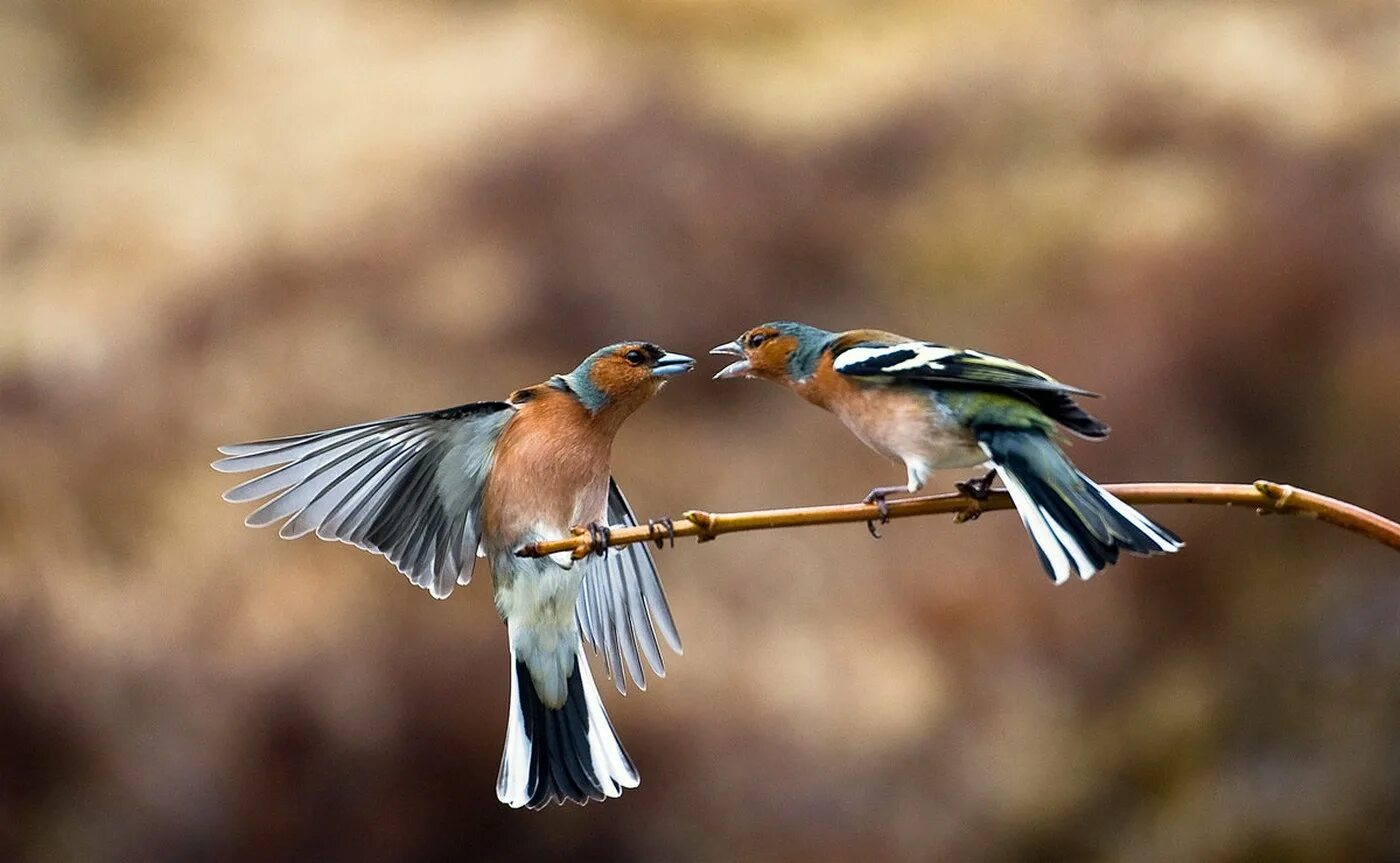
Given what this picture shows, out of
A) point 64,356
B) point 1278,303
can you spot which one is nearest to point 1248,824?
point 1278,303

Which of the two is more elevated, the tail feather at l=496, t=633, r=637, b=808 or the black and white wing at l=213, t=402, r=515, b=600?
the black and white wing at l=213, t=402, r=515, b=600

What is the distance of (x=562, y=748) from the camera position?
414 centimetres

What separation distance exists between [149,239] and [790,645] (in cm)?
576

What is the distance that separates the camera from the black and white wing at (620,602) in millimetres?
4488

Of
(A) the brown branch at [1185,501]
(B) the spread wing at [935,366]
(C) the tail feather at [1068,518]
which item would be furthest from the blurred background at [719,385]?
(A) the brown branch at [1185,501]

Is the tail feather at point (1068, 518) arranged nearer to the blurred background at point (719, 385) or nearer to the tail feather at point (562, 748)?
the tail feather at point (562, 748)

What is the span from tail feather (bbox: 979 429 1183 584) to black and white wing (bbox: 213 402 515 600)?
1.32m

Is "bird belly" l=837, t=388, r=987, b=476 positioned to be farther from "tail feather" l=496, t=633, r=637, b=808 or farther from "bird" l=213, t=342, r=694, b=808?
"tail feather" l=496, t=633, r=637, b=808

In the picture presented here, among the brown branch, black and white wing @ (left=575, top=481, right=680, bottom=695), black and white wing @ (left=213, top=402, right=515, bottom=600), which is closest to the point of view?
the brown branch

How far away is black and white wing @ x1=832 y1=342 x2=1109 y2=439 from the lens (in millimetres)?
3498

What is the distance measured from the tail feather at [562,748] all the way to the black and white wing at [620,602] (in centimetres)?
21

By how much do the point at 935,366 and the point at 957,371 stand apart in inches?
2.8

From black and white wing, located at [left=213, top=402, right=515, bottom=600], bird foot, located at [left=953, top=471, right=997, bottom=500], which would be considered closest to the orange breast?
black and white wing, located at [left=213, top=402, right=515, bottom=600]

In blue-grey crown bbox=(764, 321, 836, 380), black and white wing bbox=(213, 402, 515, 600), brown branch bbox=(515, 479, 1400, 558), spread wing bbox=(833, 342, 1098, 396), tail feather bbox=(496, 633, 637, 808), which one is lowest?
tail feather bbox=(496, 633, 637, 808)
